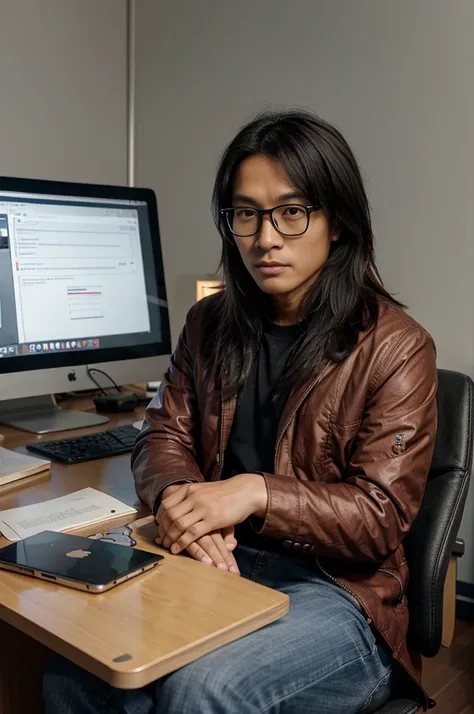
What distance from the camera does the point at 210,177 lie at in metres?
2.72

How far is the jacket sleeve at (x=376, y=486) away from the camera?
4.01 ft

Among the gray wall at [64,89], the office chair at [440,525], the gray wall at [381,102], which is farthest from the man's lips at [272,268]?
the gray wall at [64,89]

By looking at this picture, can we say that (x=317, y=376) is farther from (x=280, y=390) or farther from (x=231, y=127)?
(x=231, y=127)

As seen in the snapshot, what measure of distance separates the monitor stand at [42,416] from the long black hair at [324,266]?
0.55 meters

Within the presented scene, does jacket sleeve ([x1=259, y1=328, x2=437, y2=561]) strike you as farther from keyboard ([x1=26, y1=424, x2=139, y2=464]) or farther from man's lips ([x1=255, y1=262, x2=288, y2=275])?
keyboard ([x1=26, y1=424, x2=139, y2=464])

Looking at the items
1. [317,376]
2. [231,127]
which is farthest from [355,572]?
[231,127]

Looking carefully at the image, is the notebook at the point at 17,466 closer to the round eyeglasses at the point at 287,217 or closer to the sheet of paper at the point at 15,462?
the sheet of paper at the point at 15,462

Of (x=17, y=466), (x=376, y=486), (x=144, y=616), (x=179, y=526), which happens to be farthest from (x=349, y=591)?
(x=17, y=466)

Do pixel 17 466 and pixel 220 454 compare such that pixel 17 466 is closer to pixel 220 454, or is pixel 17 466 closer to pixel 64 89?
pixel 220 454

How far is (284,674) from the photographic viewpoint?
1085mm

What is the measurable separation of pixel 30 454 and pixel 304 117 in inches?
34.7

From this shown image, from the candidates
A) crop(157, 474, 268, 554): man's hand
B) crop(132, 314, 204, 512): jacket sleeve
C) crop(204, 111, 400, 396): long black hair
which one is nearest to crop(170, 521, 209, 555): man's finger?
crop(157, 474, 268, 554): man's hand

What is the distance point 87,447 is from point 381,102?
4.29ft

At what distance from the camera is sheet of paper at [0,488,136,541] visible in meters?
1.27
